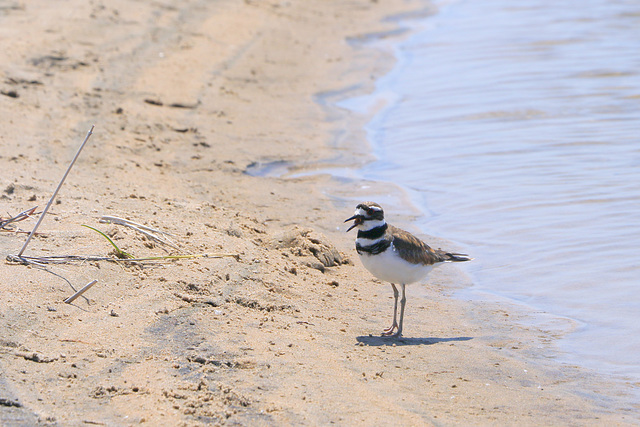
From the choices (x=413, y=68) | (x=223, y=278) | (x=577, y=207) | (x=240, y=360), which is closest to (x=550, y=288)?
(x=577, y=207)

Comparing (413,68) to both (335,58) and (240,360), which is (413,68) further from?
(240,360)

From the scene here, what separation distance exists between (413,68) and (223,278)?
10.1 meters

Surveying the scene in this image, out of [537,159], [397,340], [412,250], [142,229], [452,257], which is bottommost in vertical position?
[537,159]

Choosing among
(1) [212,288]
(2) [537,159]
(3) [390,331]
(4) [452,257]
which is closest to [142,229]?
(1) [212,288]

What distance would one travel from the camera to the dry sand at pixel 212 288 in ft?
13.4

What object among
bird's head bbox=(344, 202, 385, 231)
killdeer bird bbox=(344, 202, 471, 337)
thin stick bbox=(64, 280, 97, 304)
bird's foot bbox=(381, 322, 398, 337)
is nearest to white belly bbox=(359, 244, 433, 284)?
killdeer bird bbox=(344, 202, 471, 337)

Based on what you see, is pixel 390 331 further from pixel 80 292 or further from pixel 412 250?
pixel 80 292

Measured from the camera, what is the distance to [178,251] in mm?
5820

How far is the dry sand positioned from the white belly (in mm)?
401

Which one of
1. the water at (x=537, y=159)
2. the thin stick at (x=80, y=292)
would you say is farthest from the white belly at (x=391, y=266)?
the thin stick at (x=80, y=292)

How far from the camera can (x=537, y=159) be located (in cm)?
972

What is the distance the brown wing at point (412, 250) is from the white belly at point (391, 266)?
4cm

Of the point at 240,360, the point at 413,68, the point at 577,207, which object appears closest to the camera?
the point at 240,360

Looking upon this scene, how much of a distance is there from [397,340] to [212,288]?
137 cm
